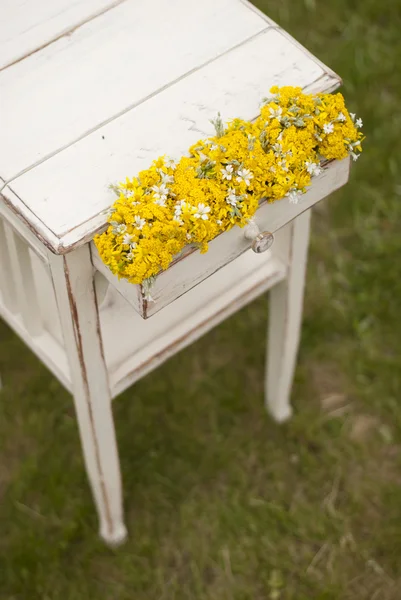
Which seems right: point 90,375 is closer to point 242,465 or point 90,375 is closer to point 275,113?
point 275,113

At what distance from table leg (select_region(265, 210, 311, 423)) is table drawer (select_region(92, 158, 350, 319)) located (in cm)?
16

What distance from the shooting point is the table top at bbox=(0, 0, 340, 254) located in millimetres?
1351

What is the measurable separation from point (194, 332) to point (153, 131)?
46cm

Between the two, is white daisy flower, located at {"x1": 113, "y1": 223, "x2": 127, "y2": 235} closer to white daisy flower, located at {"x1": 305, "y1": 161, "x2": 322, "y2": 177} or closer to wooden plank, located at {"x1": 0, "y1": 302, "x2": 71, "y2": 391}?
white daisy flower, located at {"x1": 305, "y1": 161, "x2": 322, "y2": 177}

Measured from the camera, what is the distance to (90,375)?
1.60 m

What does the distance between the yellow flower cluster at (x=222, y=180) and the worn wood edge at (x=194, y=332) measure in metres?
0.40

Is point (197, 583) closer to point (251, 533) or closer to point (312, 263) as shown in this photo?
point (251, 533)

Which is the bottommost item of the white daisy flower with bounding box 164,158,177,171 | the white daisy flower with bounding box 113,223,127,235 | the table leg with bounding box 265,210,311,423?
the table leg with bounding box 265,210,311,423

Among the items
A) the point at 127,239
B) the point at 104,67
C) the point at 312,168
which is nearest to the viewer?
the point at 127,239

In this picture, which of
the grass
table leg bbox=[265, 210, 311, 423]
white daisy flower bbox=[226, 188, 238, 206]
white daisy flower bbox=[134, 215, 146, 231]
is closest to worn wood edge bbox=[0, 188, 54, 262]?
white daisy flower bbox=[134, 215, 146, 231]

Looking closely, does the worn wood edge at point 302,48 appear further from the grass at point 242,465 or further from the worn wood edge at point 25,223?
the grass at point 242,465

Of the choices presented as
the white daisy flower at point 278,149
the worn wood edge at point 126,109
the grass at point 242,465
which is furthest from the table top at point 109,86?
the grass at point 242,465

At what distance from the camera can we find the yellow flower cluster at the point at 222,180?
4.17 feet

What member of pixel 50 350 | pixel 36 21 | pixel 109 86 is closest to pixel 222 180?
pixel 109 86
